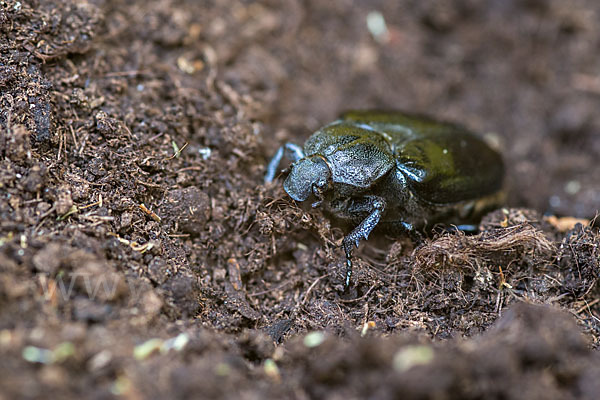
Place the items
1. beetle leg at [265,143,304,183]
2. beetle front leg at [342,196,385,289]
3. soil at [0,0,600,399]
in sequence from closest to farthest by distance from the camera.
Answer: soil at [0,0,600,399] → beetle front leg at [342,196,385,289] → beetle leg at [265,143,304,183]

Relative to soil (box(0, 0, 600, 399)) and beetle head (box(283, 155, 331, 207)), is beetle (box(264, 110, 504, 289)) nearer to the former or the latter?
beetle head (box(283, 155, 331, 207))

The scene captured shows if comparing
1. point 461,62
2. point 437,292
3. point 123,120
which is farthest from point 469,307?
point 461,62

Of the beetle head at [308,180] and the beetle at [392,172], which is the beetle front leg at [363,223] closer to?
the beetle at [392,172]

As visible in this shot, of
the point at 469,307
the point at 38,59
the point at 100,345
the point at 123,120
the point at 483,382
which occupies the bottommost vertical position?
the point at 469,307

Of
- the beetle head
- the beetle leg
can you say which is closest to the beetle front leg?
the beetle head

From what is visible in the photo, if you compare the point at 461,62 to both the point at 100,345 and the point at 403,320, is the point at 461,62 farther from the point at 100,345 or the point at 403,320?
the point at 100,345

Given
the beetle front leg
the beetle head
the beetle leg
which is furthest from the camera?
the beetle leg

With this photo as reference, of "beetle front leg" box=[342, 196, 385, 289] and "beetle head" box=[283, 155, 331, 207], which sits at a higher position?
"beetle head" box=[283, 155, 331, 207]

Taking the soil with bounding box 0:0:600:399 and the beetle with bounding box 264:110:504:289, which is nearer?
the soil with bounding box 0:0:600:399
